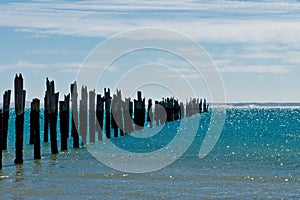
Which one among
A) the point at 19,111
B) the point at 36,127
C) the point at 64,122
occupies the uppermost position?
the point at 19,111

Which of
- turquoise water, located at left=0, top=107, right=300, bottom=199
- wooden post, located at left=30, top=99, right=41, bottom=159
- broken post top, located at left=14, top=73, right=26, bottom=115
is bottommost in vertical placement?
turquoise water, located at left=0, top=107, right=300, bottom=199

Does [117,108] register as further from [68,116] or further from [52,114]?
[52,114]

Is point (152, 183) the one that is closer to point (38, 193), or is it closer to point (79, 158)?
point (38, 193)

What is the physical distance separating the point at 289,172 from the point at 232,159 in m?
5.08

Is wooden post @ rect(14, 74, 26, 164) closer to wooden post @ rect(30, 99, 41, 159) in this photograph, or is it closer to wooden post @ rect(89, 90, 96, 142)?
wooden post @ rect(30, 99, 41, 159)

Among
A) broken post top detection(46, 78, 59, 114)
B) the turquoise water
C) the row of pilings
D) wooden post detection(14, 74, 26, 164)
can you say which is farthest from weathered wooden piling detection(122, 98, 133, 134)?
wooden post detection(14, 74, 26, 164)

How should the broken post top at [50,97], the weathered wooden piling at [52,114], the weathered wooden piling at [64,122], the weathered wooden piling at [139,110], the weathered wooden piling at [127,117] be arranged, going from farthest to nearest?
the weathered wooden piling at [139,110], the weathered wooden piling at [127,117], the weathered wooden piling at [64,122], the broken post top at [50,97], the weathered wooden piling at [52,114]

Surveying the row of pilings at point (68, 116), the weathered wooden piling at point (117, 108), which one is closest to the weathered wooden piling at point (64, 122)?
the row of pilings at point (68, 116)

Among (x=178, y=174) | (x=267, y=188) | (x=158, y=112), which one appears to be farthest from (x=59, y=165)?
(x=158, y=112)

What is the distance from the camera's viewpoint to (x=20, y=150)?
2325 centimetres

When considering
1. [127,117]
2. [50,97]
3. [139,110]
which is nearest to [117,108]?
[127,117]

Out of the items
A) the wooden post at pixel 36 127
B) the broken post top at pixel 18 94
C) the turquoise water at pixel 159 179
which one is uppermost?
the broken post top at pixel 18 94

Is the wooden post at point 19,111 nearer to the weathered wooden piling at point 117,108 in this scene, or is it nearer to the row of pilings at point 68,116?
the row of pilings at point 68,116

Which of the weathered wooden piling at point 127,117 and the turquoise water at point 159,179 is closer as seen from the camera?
the turquoise water at point 159,179
